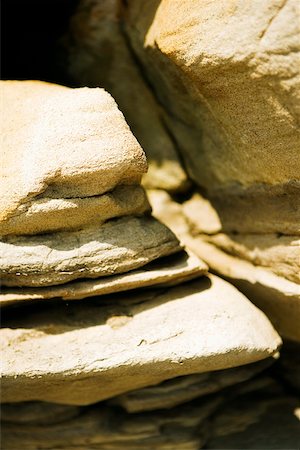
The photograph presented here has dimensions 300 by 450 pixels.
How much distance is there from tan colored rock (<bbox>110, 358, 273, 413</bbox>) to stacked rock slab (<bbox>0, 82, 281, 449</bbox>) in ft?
0.16

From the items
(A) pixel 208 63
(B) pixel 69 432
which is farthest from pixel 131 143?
(B) pixel 69 432

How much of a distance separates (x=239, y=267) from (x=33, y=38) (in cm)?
117

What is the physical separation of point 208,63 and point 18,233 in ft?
2.22

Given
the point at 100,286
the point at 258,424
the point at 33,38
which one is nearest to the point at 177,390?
the point at 258,424

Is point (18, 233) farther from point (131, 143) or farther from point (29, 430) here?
point (29, 430)

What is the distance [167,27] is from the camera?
1.54m

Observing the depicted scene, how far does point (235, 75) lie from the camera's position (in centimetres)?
144

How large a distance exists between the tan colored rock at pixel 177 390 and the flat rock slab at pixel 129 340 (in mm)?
111

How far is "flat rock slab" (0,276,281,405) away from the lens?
1578 mm

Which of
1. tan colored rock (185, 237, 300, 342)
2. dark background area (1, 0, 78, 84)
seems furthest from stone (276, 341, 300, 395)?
dark background area (1, 0, 78, 84)

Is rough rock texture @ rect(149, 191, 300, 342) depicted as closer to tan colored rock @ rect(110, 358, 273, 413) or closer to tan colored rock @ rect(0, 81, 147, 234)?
tan colored rock @ rect(110, 358, 273, 413)

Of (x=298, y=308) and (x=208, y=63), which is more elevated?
(x=208, y=63)

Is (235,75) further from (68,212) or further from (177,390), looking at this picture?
(177,390)

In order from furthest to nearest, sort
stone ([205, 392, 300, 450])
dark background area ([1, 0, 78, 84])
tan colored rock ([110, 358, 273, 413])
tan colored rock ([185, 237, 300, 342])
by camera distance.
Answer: dark background area ([1, 0, 78, 84]), stone ([205, 392, 300, 450]), tan colored rock ([110, 358, 273, 413]), tan colored rock ([185, 237, 300, 342])
